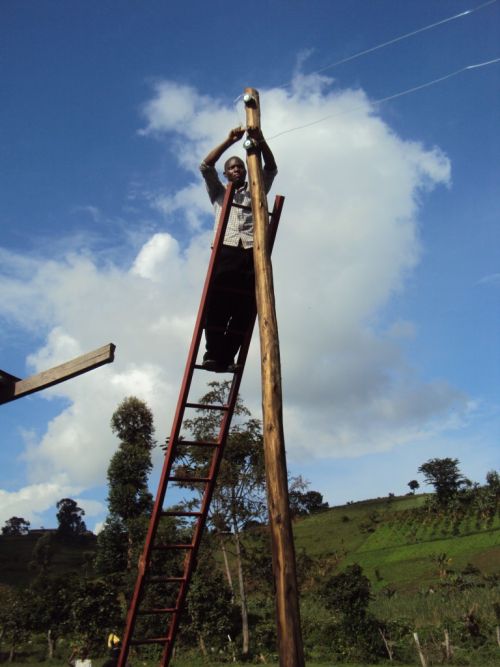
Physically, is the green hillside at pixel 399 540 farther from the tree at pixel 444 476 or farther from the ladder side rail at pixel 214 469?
the ladder side rail at pixel 214 469

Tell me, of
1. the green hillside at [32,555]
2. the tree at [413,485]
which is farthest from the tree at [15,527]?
the tree at [413,485]

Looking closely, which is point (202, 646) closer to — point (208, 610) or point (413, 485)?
point (208, 610)

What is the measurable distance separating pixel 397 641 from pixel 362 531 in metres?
39.6

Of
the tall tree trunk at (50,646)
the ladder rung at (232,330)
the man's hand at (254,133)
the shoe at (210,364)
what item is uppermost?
the man's hand at (254,133)

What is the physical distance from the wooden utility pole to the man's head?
18.3 inches

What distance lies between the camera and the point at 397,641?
18875 millimetres

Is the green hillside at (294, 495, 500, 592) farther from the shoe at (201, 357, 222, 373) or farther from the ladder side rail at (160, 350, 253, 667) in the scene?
the shoe at (201, 357, 222, 373)

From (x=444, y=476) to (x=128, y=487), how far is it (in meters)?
50.9

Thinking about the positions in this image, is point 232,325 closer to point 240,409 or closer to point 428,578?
point 240,409

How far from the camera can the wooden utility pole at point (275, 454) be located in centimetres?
360

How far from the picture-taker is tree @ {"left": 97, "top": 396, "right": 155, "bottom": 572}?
27.9 meters

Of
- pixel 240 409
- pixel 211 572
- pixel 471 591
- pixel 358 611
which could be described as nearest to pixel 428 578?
pixel 471 591

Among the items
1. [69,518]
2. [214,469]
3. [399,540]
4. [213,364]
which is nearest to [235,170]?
[213,364]

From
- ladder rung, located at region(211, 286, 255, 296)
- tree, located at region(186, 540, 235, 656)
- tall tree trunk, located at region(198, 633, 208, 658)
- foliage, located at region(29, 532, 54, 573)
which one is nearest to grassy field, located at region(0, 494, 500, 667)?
tall tree trunk, located at region(198, 633, 208, 658)
